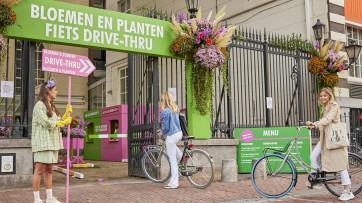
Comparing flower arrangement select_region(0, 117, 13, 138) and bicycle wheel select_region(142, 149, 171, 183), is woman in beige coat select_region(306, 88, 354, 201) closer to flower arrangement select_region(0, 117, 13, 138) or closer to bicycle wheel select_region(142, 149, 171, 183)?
bicycle wheel select_region(142, 149, 171, 183)

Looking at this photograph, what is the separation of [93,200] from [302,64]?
347 inches

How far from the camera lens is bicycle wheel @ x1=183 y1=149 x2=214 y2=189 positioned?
8.21m

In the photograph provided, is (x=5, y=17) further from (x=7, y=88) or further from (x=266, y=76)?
(x=266, y=76)

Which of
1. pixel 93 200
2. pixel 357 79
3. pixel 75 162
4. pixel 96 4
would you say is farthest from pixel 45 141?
pixel 96 4

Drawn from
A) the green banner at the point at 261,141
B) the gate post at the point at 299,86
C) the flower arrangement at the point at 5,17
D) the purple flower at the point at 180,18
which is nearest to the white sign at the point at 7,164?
the flower arrangement at the point at 5,17

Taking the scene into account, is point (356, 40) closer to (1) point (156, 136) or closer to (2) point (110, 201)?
(1) point (156, 136)

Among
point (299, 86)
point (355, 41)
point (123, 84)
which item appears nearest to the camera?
point (299, 86)

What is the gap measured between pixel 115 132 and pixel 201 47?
789 cm

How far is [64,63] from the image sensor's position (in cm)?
664

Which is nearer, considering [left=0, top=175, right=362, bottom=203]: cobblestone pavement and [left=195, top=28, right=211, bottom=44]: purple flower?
[left=0, top=175, right=362, bottom=203]: cobblestone pavement

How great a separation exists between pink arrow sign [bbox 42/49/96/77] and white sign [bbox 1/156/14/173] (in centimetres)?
286

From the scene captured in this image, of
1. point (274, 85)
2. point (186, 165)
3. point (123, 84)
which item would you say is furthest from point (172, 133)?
point (123, 84)

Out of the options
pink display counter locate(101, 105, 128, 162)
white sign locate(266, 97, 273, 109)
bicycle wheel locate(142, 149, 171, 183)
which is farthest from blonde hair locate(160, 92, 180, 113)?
pink display counter locate(101, 105, 128, 162)

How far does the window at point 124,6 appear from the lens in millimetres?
23016
